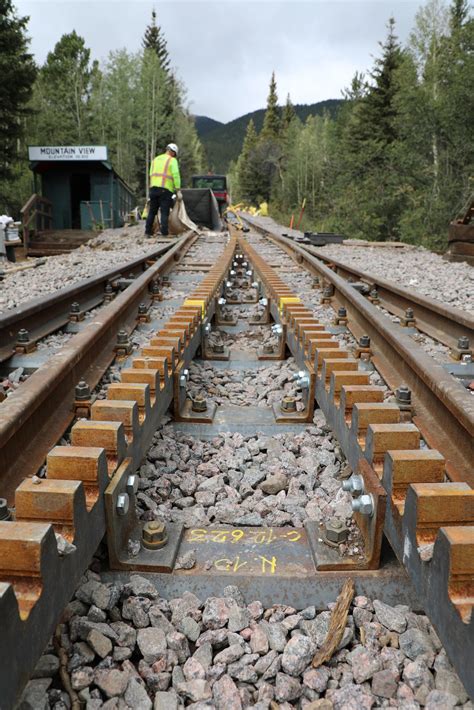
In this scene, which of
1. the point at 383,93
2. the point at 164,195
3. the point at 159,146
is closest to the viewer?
the point at 164,195

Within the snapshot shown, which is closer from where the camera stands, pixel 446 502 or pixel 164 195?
pixel 446 502

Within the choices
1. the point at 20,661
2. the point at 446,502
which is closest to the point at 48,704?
the point at 20,661

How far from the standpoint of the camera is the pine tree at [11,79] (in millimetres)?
23375

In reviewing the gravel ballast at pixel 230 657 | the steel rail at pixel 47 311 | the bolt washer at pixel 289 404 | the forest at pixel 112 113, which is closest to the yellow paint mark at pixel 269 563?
the gravel ballast at pixel 230 657

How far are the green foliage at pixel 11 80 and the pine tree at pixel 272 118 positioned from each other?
62.7m

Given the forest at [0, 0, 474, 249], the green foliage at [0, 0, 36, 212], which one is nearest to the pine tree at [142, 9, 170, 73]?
the forest at [0, 0, 474, 249]

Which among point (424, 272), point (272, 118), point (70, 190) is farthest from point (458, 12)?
point (272, 118)

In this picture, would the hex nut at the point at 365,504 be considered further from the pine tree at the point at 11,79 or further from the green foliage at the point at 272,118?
the green foliage at the point at 272,118

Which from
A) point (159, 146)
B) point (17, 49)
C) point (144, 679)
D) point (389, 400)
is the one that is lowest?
point (144, 679)

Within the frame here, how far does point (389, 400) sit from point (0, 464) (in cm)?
180

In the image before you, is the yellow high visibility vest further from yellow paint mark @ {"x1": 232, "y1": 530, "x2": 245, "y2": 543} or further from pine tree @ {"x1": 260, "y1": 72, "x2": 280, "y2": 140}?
pine tree @ {"x1": 260, "y1": 72, "x2": 280, "y2": 140}

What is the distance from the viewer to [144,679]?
1303 mm

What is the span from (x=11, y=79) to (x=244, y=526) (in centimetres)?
2683

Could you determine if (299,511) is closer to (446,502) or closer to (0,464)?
(446,502)
